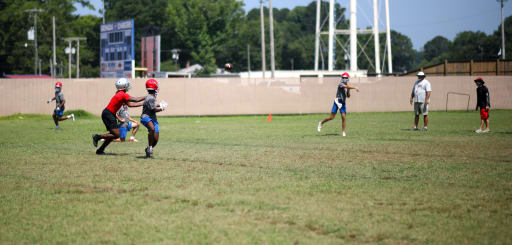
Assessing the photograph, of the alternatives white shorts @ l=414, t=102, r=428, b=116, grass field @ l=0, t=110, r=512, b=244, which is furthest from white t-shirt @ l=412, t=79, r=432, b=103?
grass field @ l=0, t=110, r=512, b=244

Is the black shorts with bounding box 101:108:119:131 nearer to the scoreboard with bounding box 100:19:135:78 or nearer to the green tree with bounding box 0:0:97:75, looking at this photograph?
the scoreboard with bounding box 100:19:135:78

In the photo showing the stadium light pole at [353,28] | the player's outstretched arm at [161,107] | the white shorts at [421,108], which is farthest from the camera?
the stadium light pole at [353,28]

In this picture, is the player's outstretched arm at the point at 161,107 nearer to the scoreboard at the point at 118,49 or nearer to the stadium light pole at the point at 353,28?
the scoreboard at the point at 118,49

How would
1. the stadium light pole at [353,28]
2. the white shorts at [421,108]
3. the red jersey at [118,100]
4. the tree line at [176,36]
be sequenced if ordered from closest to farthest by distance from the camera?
the red jersey at [118,100] < the white shorts at [421,108] < the stadium light pole at [353,28] < the tree line at [176,36]

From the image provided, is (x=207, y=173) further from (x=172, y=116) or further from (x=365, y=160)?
(x=172, y=116)

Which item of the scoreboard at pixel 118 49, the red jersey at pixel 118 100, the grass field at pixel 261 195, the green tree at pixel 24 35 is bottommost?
the grass field at pixel 261 195

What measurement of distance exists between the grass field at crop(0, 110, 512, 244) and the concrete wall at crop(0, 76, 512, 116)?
22717 mm

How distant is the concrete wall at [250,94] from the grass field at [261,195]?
22.7m

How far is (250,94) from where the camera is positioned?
39406 millimetres

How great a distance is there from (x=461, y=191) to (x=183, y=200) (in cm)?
406

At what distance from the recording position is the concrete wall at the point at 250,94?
122 ft

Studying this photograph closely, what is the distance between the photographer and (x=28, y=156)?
13805mm

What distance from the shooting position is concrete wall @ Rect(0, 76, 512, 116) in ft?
122

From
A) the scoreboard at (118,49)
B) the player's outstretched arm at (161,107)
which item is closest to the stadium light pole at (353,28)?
the scoreboard at (118,49)
